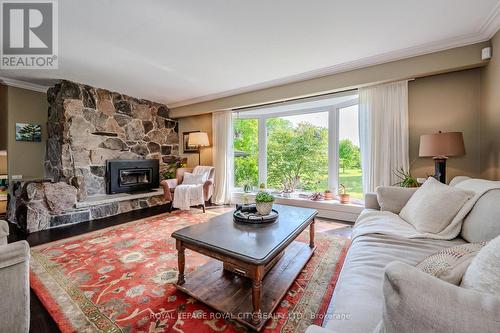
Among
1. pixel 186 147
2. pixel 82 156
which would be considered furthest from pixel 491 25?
pixel 82 156

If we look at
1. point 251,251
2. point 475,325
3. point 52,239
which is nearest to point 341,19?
point 251,251

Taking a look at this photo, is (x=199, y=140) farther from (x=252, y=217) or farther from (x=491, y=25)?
(x=491, y=25)

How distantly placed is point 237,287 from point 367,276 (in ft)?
3.10

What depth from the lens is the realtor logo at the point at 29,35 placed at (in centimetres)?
194

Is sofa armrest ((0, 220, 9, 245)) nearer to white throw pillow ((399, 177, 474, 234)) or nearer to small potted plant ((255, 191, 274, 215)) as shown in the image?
small potted plant ((255, 191, 274, 215))

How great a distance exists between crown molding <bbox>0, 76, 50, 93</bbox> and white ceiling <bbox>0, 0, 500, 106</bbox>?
0.17 meters

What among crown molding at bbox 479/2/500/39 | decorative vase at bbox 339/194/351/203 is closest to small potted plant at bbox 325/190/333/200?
decorative vase at bbox 339/194/351/203

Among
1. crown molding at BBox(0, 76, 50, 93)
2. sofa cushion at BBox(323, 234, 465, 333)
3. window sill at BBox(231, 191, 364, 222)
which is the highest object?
crown molding at BBox(0, 76, 50, 93)

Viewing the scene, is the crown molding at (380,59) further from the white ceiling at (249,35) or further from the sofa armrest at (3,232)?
the sofa armrest at (3,232)

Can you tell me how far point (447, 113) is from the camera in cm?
275

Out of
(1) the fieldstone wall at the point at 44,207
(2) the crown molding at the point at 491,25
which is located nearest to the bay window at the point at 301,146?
(2) the crown molding at the point at 491,25

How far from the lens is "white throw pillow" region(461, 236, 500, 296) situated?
57 centimetres

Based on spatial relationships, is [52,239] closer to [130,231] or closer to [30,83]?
[130,231]

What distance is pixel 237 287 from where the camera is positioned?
160 centimetres
